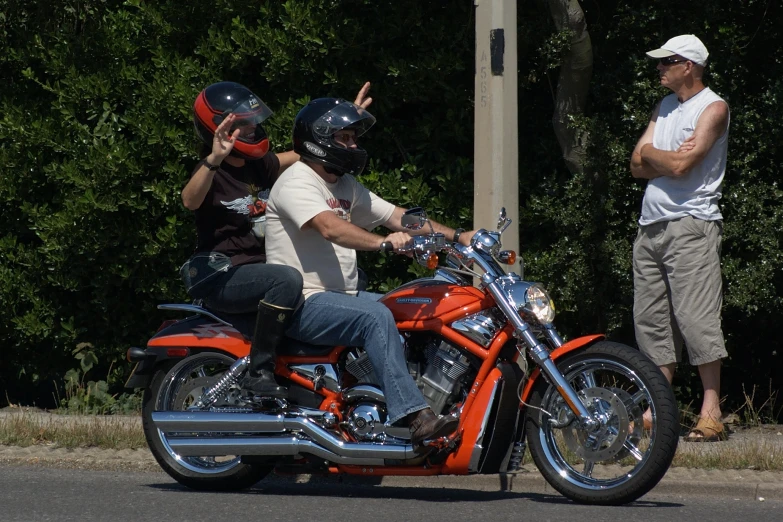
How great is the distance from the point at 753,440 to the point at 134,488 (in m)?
3.43

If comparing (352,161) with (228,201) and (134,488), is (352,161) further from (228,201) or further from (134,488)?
(134,488)

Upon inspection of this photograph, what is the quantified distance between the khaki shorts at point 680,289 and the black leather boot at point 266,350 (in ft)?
8.05

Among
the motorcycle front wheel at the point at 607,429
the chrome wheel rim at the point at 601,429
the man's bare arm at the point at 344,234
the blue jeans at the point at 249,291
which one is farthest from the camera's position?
the blue jeans at the point at 249,291

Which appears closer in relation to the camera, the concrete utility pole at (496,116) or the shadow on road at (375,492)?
the shadow on road at (375,492)

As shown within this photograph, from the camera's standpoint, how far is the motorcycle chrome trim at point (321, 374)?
6.24 meters

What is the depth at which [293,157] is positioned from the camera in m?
7.19

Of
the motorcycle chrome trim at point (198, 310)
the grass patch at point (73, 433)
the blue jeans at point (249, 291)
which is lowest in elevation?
the grass patch at point (73, 433)

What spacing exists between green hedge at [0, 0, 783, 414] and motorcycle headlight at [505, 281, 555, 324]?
8.65 feet

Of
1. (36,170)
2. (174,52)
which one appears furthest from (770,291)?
(36,170)

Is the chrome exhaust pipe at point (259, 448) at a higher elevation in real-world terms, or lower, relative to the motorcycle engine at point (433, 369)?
lower

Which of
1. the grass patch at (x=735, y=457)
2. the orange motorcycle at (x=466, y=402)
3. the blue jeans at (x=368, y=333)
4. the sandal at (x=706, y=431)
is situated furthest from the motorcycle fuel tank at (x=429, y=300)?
the sandal at (x=706, y=431)

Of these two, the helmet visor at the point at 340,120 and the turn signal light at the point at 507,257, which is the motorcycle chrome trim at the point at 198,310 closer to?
the helmet visor at the point at 340,120

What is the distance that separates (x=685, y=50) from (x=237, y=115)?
2641 millimetres

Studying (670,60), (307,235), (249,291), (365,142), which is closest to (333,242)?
(307,235)
